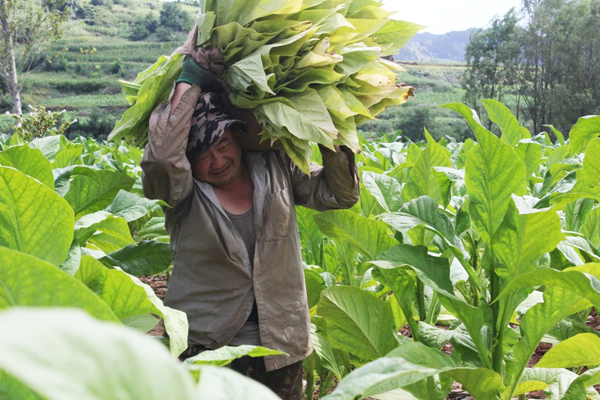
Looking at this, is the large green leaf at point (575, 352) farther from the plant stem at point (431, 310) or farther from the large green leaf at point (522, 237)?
the plant stem at point (431, 310)

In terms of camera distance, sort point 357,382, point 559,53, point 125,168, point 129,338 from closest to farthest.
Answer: point 129,338 → point 357,382 → point 125,168 → point 559,53

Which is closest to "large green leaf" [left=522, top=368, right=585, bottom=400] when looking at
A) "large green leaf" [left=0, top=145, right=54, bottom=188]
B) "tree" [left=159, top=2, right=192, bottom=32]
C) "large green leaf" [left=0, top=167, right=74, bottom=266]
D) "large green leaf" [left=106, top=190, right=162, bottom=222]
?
"large green leaf" [left=106, top=190, right=162, bottom=222]

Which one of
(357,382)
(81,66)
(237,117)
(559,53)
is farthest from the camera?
(81,66)

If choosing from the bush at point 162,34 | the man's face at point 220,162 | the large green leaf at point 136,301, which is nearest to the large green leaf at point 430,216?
the man's face at point 220,162

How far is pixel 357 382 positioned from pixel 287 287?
1.48m

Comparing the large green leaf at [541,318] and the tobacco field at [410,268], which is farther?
the large green leaf at [541,318]

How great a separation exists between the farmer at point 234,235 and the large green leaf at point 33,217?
2.12 feet

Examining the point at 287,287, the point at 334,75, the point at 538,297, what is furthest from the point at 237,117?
the point at 538,297

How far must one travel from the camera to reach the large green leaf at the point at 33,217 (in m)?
1.12

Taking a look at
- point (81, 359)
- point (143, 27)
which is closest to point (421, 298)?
point (81, 359)

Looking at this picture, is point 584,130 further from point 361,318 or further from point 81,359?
point 81,359

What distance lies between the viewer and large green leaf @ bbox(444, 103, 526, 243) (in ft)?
5.64

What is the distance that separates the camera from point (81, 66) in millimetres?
57312

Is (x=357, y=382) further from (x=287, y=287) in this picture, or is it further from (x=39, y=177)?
(x=287, y=287)
